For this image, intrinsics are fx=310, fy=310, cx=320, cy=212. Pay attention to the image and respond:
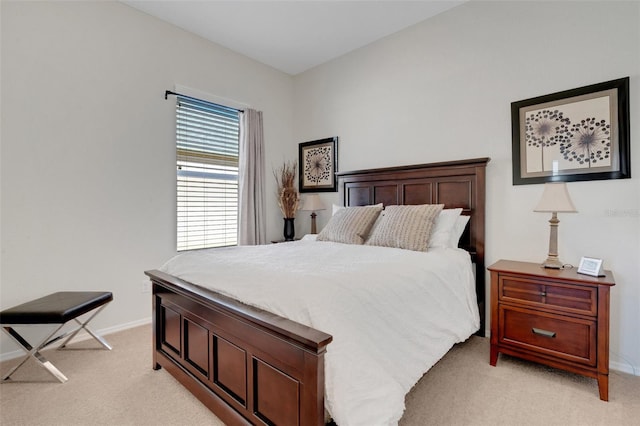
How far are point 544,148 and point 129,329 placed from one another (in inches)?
154

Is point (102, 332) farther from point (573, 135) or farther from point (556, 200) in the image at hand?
point (573, 135)

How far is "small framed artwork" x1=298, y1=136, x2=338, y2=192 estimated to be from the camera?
392 centimetres

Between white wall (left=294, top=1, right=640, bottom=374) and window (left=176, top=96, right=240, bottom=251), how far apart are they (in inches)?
54.5

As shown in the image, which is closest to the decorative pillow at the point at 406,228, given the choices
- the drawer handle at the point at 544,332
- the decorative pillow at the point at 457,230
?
the decorative pillow at the point at 457,230

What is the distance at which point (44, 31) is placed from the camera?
2457 mm

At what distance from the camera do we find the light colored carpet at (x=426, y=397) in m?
1.64

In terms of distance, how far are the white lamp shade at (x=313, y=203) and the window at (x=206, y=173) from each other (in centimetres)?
88

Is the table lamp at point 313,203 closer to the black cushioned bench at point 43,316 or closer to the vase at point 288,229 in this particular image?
the vase at point 288,229

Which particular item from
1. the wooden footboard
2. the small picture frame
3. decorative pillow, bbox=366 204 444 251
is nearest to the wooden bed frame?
the wooden footboard

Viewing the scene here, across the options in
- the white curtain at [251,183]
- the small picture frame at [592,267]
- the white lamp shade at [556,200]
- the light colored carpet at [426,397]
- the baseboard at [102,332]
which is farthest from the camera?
the white curtain at [251,183]

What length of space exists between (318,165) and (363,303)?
296 centimetres

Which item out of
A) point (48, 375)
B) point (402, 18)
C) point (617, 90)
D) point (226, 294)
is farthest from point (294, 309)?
point (402, 18)

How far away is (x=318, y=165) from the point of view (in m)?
4.11

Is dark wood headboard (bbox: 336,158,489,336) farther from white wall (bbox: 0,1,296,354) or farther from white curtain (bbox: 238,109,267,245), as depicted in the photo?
white wall (bbox: 0,1,296,354)
